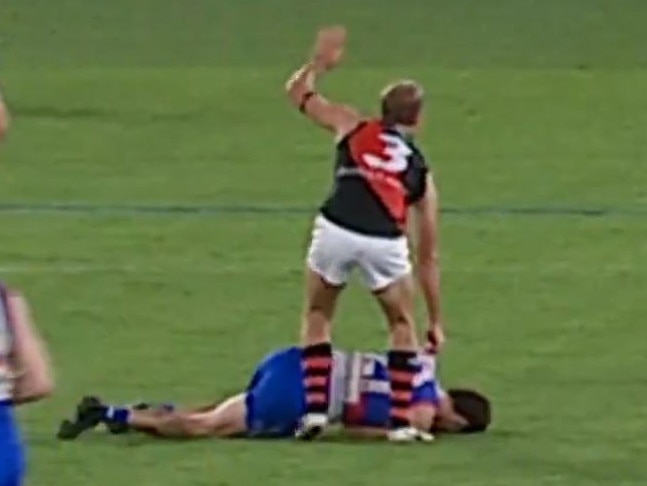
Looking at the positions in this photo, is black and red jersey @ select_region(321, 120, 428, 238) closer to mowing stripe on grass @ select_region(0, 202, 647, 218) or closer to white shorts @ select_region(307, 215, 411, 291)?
white shorts @ select_region(307, 215, 411, 291)

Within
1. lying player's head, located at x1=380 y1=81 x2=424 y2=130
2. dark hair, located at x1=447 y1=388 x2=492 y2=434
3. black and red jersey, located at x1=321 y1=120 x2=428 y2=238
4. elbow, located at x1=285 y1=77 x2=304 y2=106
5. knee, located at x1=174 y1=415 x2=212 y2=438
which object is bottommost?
knee, located at x1=174 y1=415 x2=212 y2=438

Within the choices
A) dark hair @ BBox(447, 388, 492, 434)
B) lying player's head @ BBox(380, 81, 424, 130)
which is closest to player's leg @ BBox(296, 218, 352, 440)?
lying player's head @ BBox(380, 81, 424, 130)

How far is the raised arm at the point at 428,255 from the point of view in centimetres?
1063

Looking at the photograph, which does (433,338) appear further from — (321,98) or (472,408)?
(321,98)

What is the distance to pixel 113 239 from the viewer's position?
645 inches

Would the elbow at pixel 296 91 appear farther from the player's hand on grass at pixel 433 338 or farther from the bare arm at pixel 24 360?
the bare arm at pixel 24 360

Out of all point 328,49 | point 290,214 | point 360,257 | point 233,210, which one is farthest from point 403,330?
point 233,210

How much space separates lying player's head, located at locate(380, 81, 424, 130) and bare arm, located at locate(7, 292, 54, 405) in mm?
4304

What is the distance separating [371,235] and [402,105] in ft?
1.75

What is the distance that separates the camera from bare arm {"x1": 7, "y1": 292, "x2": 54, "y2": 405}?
6.19 meters

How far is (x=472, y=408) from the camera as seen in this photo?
424 inches

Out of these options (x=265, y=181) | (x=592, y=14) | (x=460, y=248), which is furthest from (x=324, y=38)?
(x=592, y=14)

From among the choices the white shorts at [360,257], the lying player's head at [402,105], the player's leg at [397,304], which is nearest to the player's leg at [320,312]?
the white shorts at [360,257]

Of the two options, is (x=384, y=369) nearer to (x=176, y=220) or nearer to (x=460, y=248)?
(x=460, y=248)
